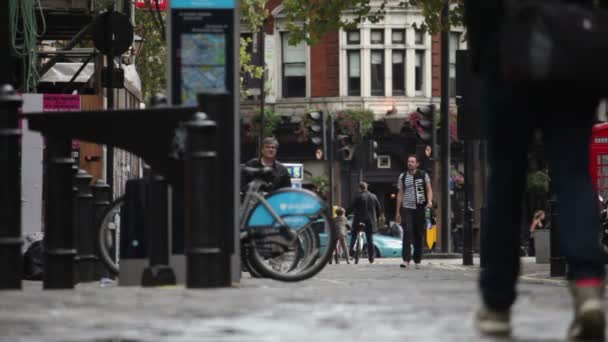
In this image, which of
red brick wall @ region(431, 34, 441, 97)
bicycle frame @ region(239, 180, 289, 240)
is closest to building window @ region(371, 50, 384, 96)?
red brick wall @ region(431, 34, 441, 97)

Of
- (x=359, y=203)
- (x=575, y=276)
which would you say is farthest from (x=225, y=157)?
(x=359, y=203)

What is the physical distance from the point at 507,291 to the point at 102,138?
429 cm

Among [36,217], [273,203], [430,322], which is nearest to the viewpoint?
[430,322]

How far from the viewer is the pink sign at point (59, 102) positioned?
17484mm

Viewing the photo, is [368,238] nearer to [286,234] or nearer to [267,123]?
[267,123]

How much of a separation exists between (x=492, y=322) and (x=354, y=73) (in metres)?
44.9

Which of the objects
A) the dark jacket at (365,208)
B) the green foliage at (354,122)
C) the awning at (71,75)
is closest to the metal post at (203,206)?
the awning at (71,75)

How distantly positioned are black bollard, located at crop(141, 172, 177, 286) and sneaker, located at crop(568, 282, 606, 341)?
4.51 meters

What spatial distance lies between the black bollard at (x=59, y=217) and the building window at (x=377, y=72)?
134 feet

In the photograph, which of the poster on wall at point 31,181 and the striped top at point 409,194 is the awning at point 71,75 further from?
the poster on wall at point 31,181

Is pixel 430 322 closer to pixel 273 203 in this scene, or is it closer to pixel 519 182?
pixel 519 182

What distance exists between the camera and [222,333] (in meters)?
5.80

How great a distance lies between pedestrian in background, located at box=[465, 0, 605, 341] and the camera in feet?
18.0

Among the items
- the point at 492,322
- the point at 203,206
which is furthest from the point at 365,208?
the point at 492,322
